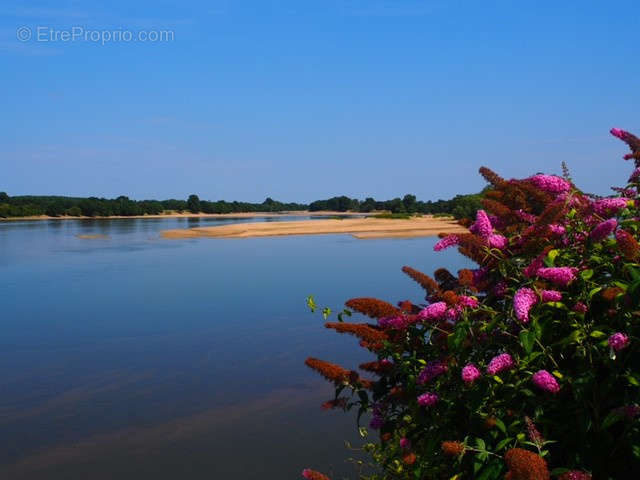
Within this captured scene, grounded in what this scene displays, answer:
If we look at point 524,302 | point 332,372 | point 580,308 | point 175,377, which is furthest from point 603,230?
point 175,377

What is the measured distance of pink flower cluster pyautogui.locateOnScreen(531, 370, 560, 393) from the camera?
1963 millimetres

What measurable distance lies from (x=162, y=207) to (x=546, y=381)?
524 ft

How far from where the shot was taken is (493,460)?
6.48 ft

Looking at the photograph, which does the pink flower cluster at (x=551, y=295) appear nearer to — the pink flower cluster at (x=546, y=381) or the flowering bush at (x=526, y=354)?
the flowering bush at (x=526, y=354)

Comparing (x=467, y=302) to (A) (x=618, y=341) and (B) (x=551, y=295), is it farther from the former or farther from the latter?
(A) (x=618, y=341)

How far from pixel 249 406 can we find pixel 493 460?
6.89m

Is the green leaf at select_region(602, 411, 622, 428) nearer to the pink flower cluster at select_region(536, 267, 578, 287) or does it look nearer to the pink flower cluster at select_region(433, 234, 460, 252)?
the pink flower cluster at select_region(536, 267, 578, 287)

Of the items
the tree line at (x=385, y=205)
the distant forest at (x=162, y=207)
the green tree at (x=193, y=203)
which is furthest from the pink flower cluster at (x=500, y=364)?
the green tree at (x=193, y=203)

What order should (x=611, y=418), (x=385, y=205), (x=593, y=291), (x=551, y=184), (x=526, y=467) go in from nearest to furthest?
(x=526, y=467), (x=611, y=418), (x=593, y=291), (x=551, y=184), (x=385, y=205)

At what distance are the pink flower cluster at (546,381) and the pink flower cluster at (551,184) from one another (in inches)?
33.9

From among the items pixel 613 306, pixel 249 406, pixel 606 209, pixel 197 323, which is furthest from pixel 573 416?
pixel 197 323

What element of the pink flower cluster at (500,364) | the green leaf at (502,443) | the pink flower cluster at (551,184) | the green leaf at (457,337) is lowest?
the green leaf at (502,443)

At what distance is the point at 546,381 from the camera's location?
1.96 m

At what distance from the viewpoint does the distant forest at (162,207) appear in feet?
378
